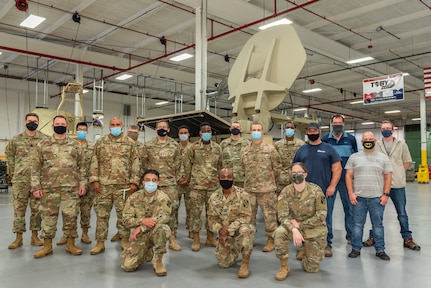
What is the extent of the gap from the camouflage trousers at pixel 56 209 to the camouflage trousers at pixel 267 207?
7.32 feet

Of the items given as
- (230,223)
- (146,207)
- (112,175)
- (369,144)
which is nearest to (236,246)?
(230,223)

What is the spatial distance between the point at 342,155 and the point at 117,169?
3.01 metres

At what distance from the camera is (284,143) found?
5852mm

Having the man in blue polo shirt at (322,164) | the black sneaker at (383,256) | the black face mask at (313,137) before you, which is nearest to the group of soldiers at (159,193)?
the man in blue polo shirt at (322,164)

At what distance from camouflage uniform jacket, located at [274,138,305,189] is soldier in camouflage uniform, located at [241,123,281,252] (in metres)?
0.64

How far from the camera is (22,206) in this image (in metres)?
4.84

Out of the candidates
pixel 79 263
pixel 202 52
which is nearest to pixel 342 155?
pixel 79 263

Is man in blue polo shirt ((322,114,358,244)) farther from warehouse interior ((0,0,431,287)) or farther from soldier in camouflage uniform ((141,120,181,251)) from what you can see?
soldier in camouflage uniform ((141,120,181,251))

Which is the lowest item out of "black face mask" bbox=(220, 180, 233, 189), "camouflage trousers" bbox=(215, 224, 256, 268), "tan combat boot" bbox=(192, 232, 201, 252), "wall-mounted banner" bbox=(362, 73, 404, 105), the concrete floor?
the concrete floor

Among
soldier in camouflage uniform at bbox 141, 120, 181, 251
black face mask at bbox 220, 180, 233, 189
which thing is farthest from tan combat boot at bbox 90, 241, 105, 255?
black face mask at bbox 220, 180, 233, 189

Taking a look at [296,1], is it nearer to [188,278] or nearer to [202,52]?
[202,52]

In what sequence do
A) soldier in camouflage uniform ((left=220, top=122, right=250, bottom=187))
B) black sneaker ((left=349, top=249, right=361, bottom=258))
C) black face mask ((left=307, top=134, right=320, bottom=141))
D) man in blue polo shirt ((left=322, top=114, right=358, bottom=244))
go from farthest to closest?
soldier in camouflage uniform ((left=220, top=122, right=250, bottom=187)), man in blue polo shirt ((left=322, top=114, right=358, bottom=244)), black face mask ((left=307, top=134, right=320, bottom=141)), black sneaker ((left=349, top=249, right=361, bottom=258))

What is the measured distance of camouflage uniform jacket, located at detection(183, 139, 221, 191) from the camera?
502 centimetres

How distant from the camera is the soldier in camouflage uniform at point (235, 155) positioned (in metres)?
5.34
